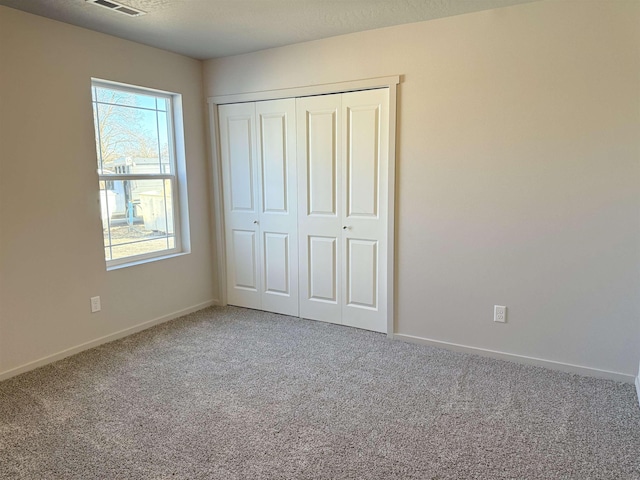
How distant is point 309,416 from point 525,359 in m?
1.61

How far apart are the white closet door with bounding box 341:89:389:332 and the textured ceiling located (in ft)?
1.78

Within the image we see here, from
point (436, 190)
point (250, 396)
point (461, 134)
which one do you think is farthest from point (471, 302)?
point (250, 396)

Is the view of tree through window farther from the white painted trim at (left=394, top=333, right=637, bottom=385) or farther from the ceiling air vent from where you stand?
the white painted trim at (left=394, top=333, right=637, bottom=385)

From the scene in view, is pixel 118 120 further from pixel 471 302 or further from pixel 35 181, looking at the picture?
pixel 471 302

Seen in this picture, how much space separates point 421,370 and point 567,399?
85cm

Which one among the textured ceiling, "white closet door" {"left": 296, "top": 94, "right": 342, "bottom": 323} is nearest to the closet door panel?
"white closet door" {"left": 296, "top": 94, "right": 342, "bottom": 323}

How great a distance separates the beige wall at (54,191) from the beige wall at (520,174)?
1.76m

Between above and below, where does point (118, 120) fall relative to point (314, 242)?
above

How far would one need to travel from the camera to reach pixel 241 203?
4137mm

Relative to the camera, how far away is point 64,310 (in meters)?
3.15

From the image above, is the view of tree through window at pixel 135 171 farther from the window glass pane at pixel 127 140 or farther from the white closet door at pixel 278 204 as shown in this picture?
the white closet door at pixel 278 204

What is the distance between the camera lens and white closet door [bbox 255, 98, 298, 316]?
379 cm

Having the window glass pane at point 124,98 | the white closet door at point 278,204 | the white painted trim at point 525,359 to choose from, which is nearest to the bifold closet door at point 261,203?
the white closet door at point 278,204

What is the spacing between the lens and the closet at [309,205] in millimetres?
3453
